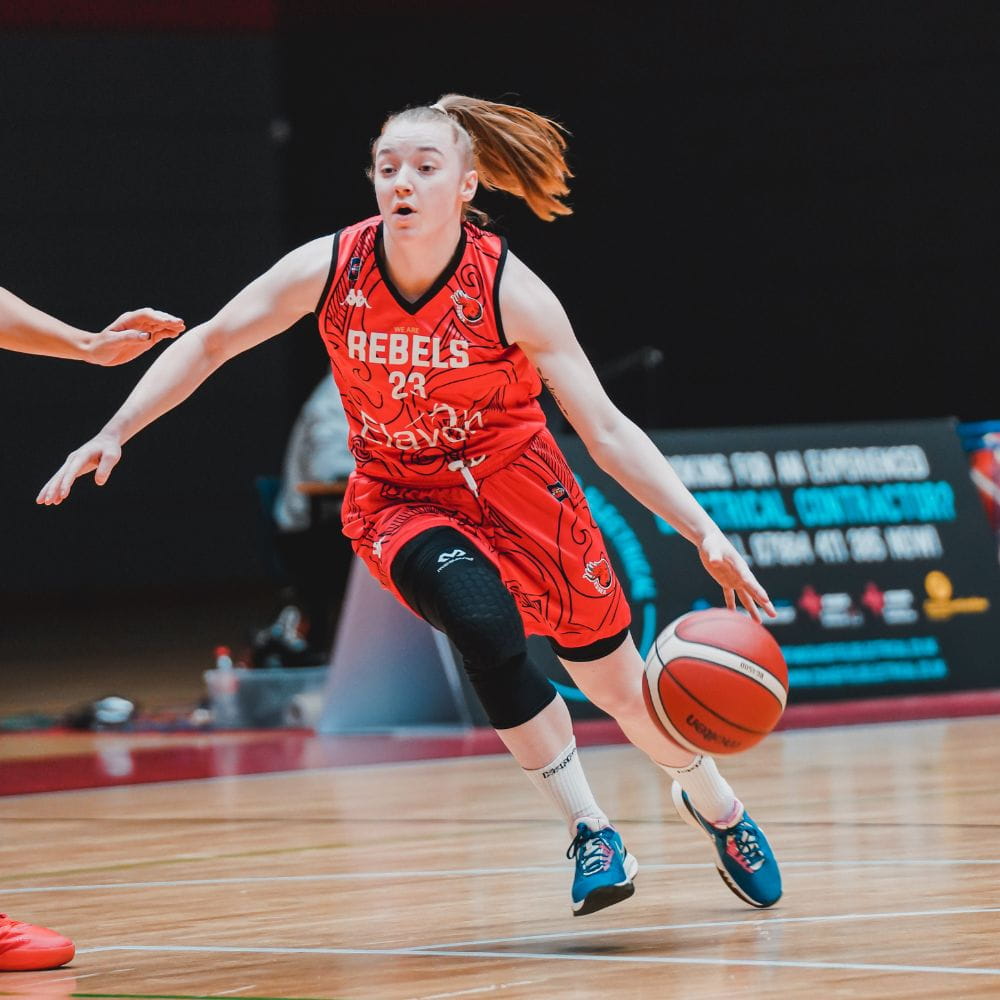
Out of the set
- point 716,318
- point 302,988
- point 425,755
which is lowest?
point 302,988

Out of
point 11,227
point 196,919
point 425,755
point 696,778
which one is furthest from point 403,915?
point 11,227

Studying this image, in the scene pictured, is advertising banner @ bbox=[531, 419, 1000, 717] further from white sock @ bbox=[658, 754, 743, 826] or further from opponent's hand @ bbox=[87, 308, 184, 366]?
opponent's hand @ bbox=[87, 308, 184, 366]

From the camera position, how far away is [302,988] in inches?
121

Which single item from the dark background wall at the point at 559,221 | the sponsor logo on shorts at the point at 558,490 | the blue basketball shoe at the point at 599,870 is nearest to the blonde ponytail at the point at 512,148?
the sponsor logo on shorts at the point at 558,490

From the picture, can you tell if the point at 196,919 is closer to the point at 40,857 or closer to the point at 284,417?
the point at 40,857

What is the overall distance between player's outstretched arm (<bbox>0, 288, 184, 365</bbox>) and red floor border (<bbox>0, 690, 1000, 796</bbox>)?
3.32 metres

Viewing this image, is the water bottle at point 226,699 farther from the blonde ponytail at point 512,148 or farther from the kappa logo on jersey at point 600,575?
the kappa logo on jersey at point 600,575

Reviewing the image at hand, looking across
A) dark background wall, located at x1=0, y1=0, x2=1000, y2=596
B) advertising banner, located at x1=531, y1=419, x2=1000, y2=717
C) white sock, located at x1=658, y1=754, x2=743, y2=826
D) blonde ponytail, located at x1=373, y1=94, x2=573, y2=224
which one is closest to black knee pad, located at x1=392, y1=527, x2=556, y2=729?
white sock, located at x1=658, y1=754, x2=743, y2=826

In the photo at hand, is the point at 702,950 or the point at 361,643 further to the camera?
the point at 361,643

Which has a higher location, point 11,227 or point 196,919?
point 11,227

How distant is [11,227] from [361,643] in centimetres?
1108

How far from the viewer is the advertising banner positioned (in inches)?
312

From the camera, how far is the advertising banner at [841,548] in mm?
7930

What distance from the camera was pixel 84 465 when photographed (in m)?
3.44
